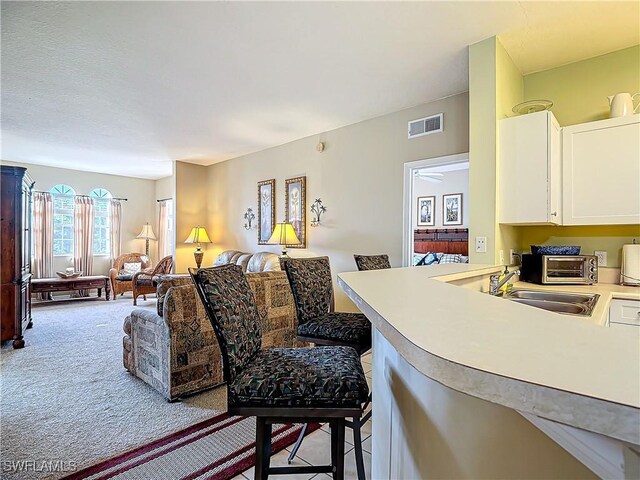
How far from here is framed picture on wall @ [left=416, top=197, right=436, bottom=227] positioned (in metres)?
7.38

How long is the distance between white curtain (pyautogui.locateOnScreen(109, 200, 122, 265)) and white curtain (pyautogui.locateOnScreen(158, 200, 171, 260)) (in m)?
0.82

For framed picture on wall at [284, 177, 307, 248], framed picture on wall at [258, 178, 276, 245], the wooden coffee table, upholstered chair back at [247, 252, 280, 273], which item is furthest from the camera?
the wooden coffee table

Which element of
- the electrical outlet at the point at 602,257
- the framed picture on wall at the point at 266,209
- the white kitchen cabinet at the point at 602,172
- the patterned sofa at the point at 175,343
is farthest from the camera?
the framed picture on wall at the point at 266,209

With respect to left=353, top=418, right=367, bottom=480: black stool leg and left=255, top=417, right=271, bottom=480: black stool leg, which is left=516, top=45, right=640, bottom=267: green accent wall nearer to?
left=353, top=418, right=367, bottom=480: black stool leg

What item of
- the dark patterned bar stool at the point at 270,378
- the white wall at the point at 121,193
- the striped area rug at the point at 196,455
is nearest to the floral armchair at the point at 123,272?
the white wall at the point at 121,193

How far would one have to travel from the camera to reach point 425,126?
366cm

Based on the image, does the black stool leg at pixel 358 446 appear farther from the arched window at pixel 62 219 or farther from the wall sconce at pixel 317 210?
the arched window at pixel 62 219

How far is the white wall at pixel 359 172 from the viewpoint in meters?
3.62

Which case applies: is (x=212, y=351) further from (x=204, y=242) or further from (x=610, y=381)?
(x=204, y=242)

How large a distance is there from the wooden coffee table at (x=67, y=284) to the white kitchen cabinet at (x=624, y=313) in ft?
23.9

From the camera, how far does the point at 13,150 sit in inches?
218

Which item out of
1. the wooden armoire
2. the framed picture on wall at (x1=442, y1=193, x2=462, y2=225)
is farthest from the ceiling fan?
the wooden armoire

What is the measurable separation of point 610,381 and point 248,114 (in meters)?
4.11

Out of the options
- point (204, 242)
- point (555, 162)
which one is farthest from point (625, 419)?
point (204, 242)
